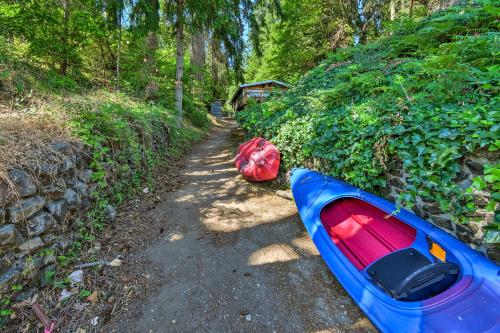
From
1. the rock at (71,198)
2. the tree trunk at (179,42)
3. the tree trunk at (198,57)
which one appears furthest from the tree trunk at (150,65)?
the rock at (71,198)

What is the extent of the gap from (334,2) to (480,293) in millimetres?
14610

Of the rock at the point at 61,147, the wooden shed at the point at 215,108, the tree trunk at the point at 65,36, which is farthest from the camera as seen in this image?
the wooden shed at the point at 215,108

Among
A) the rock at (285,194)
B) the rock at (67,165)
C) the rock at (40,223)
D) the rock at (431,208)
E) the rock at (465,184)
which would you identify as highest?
the rock at (465,184)

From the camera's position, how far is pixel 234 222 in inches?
149

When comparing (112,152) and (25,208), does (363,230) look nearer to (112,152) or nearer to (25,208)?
(25,208)

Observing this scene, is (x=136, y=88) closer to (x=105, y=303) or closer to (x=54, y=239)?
(x=54, y=239)

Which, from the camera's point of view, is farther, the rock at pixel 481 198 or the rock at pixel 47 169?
the rock at pixel 47 169

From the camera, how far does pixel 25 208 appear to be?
2.27 metres

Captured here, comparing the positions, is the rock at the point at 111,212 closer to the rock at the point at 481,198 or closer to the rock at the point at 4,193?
the rock at the point at 4,193

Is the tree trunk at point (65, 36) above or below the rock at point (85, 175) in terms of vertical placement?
above

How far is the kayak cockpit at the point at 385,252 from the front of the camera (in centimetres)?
204

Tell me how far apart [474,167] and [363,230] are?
1.34 metres

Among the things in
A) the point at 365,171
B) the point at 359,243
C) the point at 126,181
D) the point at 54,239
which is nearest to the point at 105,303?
the point at 54,239

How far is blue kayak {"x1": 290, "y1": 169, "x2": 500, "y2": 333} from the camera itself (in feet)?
5.65
